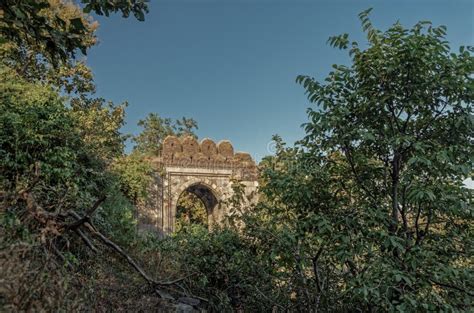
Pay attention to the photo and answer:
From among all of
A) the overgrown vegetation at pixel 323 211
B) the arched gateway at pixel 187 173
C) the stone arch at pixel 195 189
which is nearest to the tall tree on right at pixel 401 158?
the overgrown vegetation at pixel 323 211

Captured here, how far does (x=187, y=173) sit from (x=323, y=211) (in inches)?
315

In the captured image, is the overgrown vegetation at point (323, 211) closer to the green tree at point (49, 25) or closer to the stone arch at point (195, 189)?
the green tree at point (49, 25)

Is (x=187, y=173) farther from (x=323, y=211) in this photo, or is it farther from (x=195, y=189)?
(x=323, y=211)

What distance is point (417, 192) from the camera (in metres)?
2.40

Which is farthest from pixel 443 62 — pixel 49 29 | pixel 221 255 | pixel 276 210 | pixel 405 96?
pixel 221 255

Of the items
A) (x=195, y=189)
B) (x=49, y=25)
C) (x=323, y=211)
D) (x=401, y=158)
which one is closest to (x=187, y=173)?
(x=195, y=189)

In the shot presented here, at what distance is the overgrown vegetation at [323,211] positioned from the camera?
7.38ft

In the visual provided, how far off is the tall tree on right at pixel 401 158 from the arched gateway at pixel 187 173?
6.95m

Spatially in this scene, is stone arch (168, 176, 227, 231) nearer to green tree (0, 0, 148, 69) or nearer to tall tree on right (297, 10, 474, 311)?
tall tree on right (297, 10, 474, 311)

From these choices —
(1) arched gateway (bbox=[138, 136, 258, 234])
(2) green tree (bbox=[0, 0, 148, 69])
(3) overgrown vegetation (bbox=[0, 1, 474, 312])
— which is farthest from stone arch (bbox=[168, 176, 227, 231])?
(2) green tree (bbox=[0, 0, 148, 69])

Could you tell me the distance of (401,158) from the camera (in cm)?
306

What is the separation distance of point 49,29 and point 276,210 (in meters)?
2.54

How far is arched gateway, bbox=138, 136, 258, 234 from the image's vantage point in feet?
33.5

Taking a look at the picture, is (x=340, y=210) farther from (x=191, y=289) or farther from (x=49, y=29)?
(x=49, y=29)
